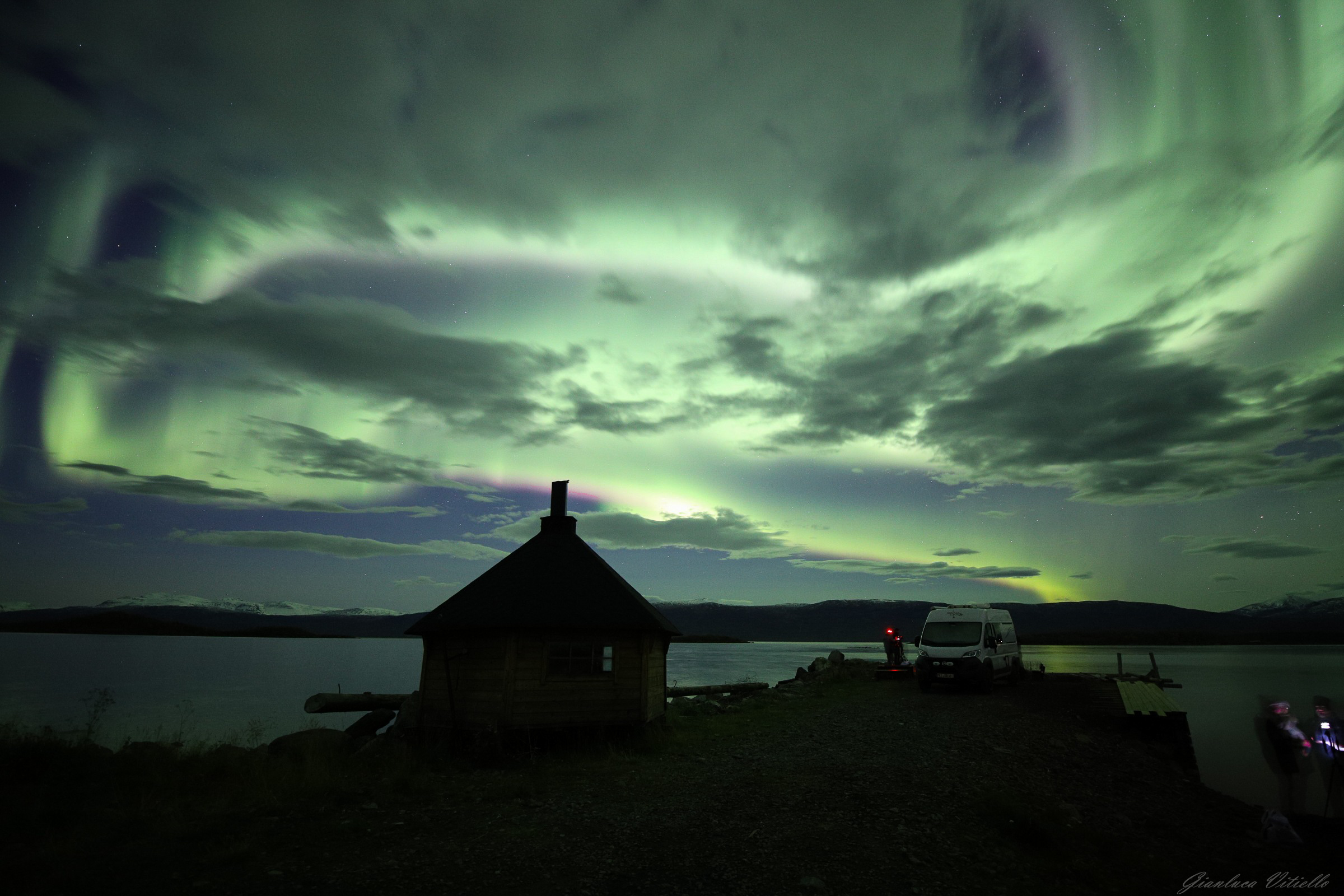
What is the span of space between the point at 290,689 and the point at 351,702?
41.1 metres

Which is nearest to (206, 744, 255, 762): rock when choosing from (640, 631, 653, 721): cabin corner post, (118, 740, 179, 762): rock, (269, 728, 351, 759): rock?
(269, 728, 351, 759): rock

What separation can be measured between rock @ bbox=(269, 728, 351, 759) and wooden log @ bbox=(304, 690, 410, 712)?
5053 millimetres

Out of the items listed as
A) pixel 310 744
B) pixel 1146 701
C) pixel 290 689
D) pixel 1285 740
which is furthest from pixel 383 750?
pixel 290 689

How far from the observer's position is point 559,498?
22406 mm

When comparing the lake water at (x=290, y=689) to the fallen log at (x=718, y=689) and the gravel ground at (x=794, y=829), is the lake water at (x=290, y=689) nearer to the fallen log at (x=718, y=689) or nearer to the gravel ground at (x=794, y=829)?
the gravel ground at (x=794, y=829)

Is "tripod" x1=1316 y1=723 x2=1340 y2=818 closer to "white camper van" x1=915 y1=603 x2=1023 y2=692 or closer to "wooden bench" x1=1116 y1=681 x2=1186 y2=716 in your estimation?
"wooden bench" x1=1116 y1=681 x2=1186 y2=716

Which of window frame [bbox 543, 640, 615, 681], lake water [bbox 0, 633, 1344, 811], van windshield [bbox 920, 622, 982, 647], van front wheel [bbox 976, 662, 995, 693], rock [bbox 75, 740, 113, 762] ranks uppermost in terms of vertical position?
van windshield [bbox 920, 622, 982, 647]

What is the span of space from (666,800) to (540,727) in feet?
19.2

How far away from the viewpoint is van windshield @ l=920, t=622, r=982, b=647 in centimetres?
2722

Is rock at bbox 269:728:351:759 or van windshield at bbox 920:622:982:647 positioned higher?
van windshield at bbox 920:622:982:647

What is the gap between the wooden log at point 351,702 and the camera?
25.9 m

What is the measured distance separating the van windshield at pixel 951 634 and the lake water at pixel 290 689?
8.51m

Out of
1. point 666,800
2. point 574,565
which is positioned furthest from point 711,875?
point 574,565

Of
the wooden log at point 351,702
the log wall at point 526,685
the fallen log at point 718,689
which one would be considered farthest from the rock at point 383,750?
the fallen log at point 718,689
